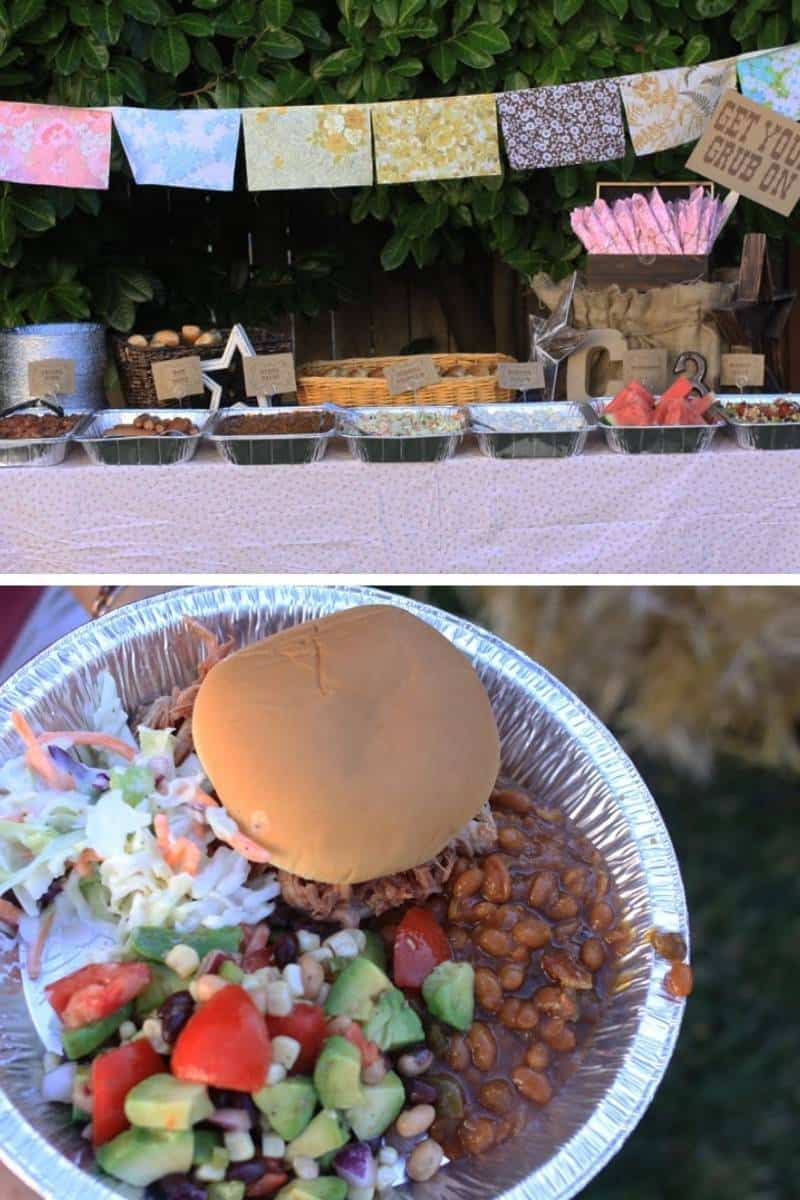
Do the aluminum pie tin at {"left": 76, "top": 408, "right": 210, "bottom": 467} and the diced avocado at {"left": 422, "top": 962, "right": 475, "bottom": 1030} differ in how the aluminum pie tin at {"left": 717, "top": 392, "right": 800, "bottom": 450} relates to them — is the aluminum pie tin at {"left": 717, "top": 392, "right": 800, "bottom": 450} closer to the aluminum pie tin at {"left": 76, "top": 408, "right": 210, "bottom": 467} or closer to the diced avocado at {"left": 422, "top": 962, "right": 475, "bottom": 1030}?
the aluminum pie tin at {"left": 76, "top": 408, "right": 210, "bottom": 467}

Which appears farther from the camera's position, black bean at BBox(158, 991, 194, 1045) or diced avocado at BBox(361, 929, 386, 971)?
diced avocado at BBox(361, 929, 386, 971)

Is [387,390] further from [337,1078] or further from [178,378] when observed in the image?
[337,1078]

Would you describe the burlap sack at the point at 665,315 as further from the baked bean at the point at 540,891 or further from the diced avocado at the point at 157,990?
the diced avocado at the point at 157,990

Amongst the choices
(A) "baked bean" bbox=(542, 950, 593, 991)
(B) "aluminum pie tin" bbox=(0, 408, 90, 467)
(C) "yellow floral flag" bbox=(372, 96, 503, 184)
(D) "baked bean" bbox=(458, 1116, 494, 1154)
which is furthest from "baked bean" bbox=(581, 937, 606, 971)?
(C) "yellow floral flag" bbox=(372, 96, 503, 184)

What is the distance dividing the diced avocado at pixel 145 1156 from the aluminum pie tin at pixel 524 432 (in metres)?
1.69

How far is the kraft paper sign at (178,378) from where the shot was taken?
2852 mm

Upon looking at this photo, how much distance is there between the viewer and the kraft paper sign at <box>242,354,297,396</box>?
2822 millimetres

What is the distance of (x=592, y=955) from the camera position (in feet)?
4.28

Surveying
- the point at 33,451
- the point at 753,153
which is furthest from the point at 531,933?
the point at 753,153

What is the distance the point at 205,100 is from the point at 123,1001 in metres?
2.78

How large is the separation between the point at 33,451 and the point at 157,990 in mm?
1600

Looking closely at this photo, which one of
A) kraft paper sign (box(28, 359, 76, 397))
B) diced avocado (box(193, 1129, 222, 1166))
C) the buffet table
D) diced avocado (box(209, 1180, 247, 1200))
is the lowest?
diced avocado (box(209, 1180, 247, 1200))

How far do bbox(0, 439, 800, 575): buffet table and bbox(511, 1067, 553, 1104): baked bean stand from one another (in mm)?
1364

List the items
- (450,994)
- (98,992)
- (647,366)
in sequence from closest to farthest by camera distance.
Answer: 1. (98,992)
2. (450,994)
3. (647,366)
